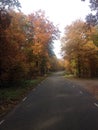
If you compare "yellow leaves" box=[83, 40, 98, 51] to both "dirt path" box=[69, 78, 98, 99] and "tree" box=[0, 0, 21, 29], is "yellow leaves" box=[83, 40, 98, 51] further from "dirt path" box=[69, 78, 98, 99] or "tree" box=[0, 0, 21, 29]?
"tree" box=[0, 0, 21, 29]

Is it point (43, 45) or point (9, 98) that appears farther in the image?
point (43, 45)

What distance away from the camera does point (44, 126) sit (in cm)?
1240

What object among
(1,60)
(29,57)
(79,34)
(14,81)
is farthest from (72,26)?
(1,60)

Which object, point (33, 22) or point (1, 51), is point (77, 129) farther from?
point (33, 22)

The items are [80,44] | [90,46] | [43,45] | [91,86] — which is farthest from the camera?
[80,44]

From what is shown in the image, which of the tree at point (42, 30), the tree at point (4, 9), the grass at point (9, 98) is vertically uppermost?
the tree at point (42, 30)

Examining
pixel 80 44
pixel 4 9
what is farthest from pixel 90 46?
pixel 4 9

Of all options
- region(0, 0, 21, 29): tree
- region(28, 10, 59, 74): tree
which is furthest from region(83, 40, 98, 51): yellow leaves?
region(0, 0, 21, 29): tree

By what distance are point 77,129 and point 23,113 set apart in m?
5.30

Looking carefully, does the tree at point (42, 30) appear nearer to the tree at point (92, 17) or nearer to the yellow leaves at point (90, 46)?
the yellow leaves at point (90, 46)

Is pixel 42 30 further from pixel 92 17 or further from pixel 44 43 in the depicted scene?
pixel 92 17

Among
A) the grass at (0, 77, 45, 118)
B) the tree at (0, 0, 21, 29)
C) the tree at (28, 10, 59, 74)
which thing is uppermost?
the tree at (28, 10, 59, 74)

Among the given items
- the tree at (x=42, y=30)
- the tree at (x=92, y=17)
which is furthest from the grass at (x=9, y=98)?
the tree at (x=42, y=30)

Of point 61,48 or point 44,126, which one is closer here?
point 44,126
